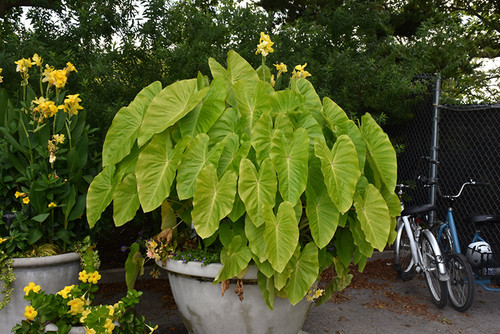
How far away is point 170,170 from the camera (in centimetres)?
194

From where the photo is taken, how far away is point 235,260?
191cm

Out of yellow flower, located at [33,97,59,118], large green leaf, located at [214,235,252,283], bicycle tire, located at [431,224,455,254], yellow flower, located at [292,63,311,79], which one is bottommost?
bicycle tire, located at [431,224,455,254]

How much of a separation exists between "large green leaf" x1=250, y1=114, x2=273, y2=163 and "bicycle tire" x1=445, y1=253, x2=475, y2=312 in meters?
2.05

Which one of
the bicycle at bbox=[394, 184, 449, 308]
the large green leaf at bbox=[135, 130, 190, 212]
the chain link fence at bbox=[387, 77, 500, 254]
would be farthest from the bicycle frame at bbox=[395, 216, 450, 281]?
the large green leaf at bbox=[135, 130, 190, 212]

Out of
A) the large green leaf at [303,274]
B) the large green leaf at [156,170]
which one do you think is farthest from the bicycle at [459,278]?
the large green leaf at [156,170]

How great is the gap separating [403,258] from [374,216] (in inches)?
93.1

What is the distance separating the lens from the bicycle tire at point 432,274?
3.22 metres

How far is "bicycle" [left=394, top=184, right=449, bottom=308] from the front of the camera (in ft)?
10.6

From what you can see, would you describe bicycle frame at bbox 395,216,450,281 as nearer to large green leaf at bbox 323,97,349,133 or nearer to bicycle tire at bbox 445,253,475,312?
bicycle tire at bbox 445,253,475,312

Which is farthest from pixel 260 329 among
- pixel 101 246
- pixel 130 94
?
pixel 101 246

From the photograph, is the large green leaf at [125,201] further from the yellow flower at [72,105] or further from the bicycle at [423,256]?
the bicycle at [423,256]

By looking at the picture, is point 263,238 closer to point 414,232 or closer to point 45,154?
point 45,154

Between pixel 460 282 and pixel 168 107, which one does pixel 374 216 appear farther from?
pixel 460 282

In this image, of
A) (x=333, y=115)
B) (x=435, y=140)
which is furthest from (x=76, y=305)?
(x=435, y=140)
